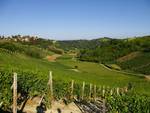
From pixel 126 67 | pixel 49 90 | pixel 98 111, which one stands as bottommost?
pixel 126 67

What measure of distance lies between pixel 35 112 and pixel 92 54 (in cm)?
16406

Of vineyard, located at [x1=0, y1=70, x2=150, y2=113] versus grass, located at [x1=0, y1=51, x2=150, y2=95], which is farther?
grass, located at [x1=0, y1=51, x2=150, y2=95]

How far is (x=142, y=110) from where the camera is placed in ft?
58.8

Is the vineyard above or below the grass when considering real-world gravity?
above

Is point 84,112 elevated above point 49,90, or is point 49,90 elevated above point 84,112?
point 49,90

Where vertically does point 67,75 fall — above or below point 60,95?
below

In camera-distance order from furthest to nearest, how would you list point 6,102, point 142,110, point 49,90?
point 49,90 < point 6,102 < point 142,110

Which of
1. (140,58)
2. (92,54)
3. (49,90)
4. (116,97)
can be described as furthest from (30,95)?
(92,54)

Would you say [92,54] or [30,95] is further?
[92,54]

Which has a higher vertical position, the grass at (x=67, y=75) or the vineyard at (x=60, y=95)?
the vineyard at (x=60, y=95)

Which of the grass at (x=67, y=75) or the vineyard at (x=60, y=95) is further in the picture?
the grass at (x=67, y=75)

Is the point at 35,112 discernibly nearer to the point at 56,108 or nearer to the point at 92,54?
the point at 56,108

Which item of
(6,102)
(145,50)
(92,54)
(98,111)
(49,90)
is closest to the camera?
(6,102)

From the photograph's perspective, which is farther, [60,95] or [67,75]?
[67,75]
